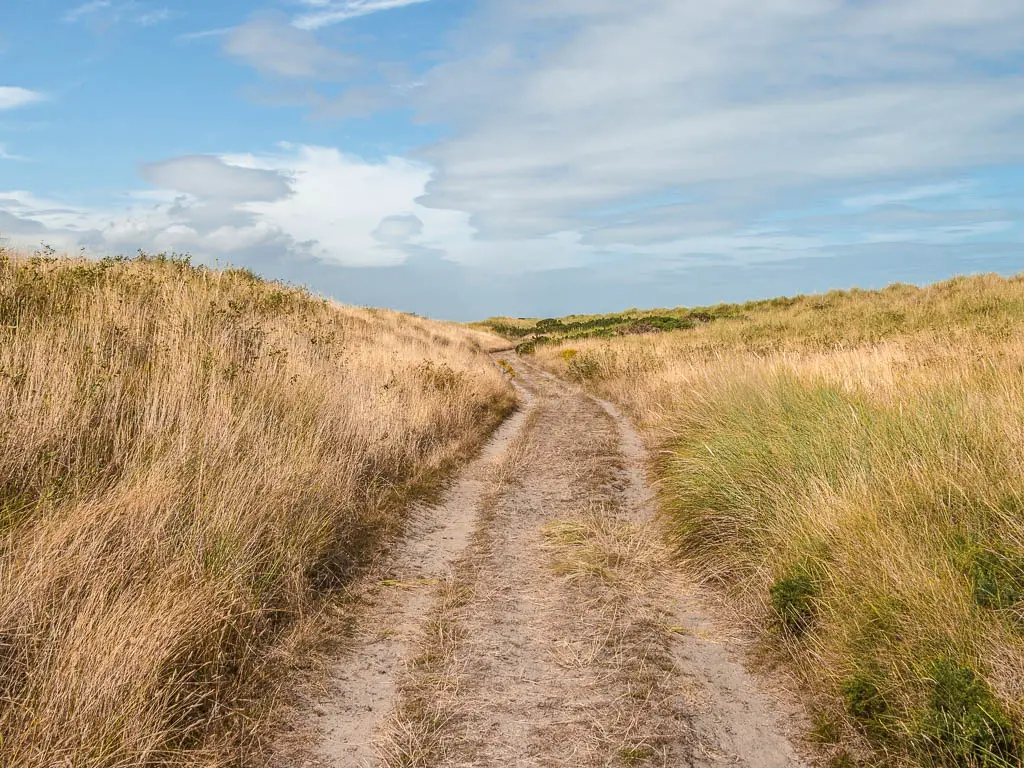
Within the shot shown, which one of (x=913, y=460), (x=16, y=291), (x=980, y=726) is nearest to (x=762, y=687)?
(x=980, y=726)

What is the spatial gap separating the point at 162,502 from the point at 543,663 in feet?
10.2

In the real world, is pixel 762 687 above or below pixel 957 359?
below

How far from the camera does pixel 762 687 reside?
4.45 meters

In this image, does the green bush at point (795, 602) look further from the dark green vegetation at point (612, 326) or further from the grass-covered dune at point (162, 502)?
the dark green vegetation at point (612, 326)

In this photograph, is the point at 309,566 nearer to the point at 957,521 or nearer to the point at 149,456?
the point at 149,456

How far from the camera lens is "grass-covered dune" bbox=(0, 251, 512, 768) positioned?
353 cm

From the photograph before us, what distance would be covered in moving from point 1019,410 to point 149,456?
762 cm

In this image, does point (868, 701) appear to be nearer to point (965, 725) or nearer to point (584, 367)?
point (965, 725)

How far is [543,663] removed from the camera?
4.72 metres

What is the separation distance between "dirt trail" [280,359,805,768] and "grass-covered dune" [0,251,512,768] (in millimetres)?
639

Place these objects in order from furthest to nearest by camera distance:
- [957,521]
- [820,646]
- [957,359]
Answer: [957,359], [957,521], [820,646]

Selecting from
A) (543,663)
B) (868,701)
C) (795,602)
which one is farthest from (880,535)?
(543,663)

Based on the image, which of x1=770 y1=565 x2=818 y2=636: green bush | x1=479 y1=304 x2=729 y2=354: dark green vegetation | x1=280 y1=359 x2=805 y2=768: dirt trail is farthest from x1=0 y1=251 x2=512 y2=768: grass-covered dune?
x1=479 y1=304 x2=729 y2=354: dark green vegetation

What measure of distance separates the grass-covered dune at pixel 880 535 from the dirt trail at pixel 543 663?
517 millimetres
